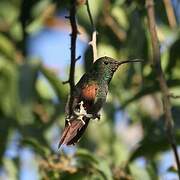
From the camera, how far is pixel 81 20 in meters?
2.80

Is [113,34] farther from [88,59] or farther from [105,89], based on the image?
[105,89]

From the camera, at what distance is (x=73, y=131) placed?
1598 mm

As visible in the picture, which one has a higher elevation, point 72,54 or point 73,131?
point 72,54

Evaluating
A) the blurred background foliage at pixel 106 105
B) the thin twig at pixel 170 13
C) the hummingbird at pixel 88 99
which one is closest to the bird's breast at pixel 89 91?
the hummingbird at pixel 88 99

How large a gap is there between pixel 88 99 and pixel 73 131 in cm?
8

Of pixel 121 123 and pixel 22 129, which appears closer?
pixel 22 129

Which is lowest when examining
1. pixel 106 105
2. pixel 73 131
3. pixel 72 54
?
pixel 73 131

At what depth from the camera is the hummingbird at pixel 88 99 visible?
1.55m

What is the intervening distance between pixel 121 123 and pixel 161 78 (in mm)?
1500

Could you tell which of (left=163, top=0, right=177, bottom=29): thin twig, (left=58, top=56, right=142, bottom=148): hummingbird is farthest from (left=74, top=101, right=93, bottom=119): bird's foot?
(left=163, top=0, right=177, bottom=29): thin twig

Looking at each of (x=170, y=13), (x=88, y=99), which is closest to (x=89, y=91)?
(x=88, y=99)

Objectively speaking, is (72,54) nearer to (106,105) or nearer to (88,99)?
(88,99)

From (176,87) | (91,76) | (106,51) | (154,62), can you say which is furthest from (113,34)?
(91,76)

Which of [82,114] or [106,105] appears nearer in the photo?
[82,114]
